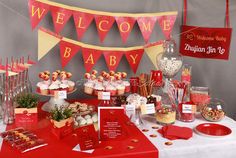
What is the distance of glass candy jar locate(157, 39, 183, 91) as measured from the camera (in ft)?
6.72

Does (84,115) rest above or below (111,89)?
below

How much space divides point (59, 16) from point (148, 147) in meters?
1.03

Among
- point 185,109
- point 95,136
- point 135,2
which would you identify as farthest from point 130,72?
point 95,136

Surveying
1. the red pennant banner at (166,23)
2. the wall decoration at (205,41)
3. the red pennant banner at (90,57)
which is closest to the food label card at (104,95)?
the red pennant banner at (90,57)

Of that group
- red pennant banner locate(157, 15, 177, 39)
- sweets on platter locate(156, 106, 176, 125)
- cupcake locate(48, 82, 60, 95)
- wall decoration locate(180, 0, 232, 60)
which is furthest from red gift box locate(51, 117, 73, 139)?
wall decoration locate(180, 0, 232, 60)

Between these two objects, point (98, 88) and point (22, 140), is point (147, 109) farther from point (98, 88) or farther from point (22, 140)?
point (22, 140)

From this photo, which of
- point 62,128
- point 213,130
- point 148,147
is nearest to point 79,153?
point 62,128

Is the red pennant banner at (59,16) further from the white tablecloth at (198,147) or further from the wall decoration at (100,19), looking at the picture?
the white tablecloth at (198,147)

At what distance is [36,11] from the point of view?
1.90m

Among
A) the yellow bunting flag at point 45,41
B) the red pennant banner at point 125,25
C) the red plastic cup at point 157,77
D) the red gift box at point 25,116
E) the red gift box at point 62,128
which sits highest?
the red pennant banner at point 125,25

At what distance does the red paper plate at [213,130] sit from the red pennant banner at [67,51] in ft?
2.96

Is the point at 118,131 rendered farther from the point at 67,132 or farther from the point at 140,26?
the point at 140,26

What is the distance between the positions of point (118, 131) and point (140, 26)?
0.91 m

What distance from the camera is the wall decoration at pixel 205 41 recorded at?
239 cm
